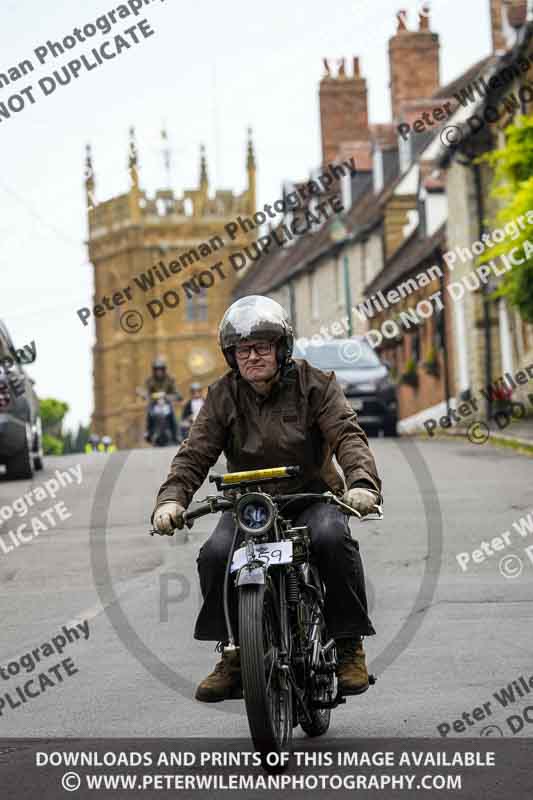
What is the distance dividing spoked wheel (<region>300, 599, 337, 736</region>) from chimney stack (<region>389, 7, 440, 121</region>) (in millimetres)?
48625

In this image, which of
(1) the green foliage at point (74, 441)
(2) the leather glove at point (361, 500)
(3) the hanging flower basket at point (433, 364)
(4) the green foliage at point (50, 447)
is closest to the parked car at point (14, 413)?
(2) the leather glove at point (361, 500)

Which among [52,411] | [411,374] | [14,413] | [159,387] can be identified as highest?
[52,411]

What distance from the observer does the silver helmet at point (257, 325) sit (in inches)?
232

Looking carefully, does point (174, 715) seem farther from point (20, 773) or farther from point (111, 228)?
point (111, 228)

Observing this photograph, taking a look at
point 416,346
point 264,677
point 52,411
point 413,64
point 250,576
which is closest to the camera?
point 264,677

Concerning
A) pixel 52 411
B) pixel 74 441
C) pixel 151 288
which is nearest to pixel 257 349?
pixel 151 288

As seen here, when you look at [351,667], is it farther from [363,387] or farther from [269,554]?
[363,387]

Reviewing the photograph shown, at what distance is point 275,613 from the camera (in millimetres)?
5543

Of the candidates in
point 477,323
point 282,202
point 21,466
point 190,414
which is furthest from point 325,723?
point 282,202

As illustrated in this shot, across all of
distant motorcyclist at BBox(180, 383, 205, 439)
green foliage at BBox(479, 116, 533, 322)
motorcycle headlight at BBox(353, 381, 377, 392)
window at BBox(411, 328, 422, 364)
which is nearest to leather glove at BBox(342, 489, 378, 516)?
green foliage at BBox(479, 116, 533, 322)

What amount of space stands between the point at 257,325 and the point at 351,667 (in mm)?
1345

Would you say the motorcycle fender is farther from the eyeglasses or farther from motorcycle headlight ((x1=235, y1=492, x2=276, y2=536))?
the eyeglasses

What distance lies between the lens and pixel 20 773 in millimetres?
5539

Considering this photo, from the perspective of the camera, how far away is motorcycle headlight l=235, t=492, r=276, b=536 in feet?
18.1
